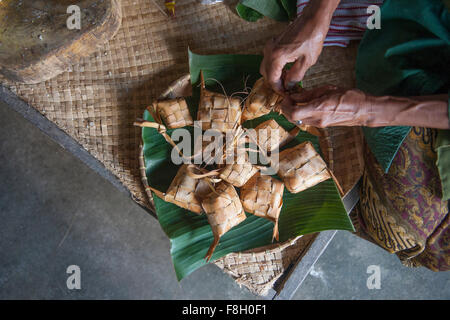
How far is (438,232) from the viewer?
104cm

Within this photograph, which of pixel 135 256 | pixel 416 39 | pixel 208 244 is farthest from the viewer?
pixel 135 256

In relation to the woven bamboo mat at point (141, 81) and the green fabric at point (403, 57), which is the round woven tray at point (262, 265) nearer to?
the woven bamboo mat at point (141, 81)

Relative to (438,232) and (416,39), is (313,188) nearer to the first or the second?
(438,232)

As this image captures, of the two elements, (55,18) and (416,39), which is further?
(55,18)

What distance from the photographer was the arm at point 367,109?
76 centimetres

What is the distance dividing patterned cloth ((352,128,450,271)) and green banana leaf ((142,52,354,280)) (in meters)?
0.17

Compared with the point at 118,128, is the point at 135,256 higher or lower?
lower

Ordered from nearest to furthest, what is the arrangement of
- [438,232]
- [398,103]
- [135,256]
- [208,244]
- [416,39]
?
1. [398,103]
2. [416,39]
3. [438,232]
4. [208,244]
5. [135,256]

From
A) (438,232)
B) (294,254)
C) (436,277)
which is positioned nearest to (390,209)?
(438,232)

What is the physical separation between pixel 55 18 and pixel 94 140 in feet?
1.39

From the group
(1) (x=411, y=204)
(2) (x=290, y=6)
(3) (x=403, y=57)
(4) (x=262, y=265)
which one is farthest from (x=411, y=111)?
(4) (x=262, y=265)

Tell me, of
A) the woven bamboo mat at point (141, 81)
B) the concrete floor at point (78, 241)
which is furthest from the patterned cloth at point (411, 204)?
the concrete floor at point (78, 241)

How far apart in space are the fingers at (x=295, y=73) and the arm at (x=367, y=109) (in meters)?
0.09

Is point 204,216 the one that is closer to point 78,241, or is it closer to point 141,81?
Answer: point 141,81
